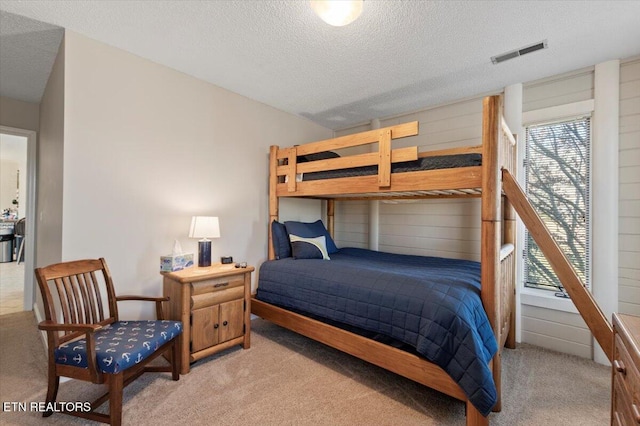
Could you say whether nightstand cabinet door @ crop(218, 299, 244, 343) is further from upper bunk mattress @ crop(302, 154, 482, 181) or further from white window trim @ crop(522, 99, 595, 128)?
white window trim @ crop(522, 99, 595, 128)

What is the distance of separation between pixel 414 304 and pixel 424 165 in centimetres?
103

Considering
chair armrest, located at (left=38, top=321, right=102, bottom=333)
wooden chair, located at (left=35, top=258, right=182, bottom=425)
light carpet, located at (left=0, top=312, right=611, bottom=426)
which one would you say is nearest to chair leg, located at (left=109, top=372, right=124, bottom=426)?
wooden chair, located at (left=35, top=258, right=182, bottom=425)

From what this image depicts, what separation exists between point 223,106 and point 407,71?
1.91 metres

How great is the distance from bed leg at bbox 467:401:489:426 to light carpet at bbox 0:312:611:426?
17 cm

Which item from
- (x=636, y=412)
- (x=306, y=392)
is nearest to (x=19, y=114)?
(x=306, y=392)

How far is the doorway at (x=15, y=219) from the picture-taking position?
3.32 meters

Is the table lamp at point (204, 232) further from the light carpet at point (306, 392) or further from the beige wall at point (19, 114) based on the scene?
the beige wall at point (19, 114)

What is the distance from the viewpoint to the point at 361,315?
6.77 ft

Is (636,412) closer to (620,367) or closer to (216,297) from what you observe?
(620,367)

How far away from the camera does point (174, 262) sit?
2.38m

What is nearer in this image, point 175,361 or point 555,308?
point 175,361

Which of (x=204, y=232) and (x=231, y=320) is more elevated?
(x=204, y=232)

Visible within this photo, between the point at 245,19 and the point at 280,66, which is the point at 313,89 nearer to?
the point at 280,66

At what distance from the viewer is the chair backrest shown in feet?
5.41
